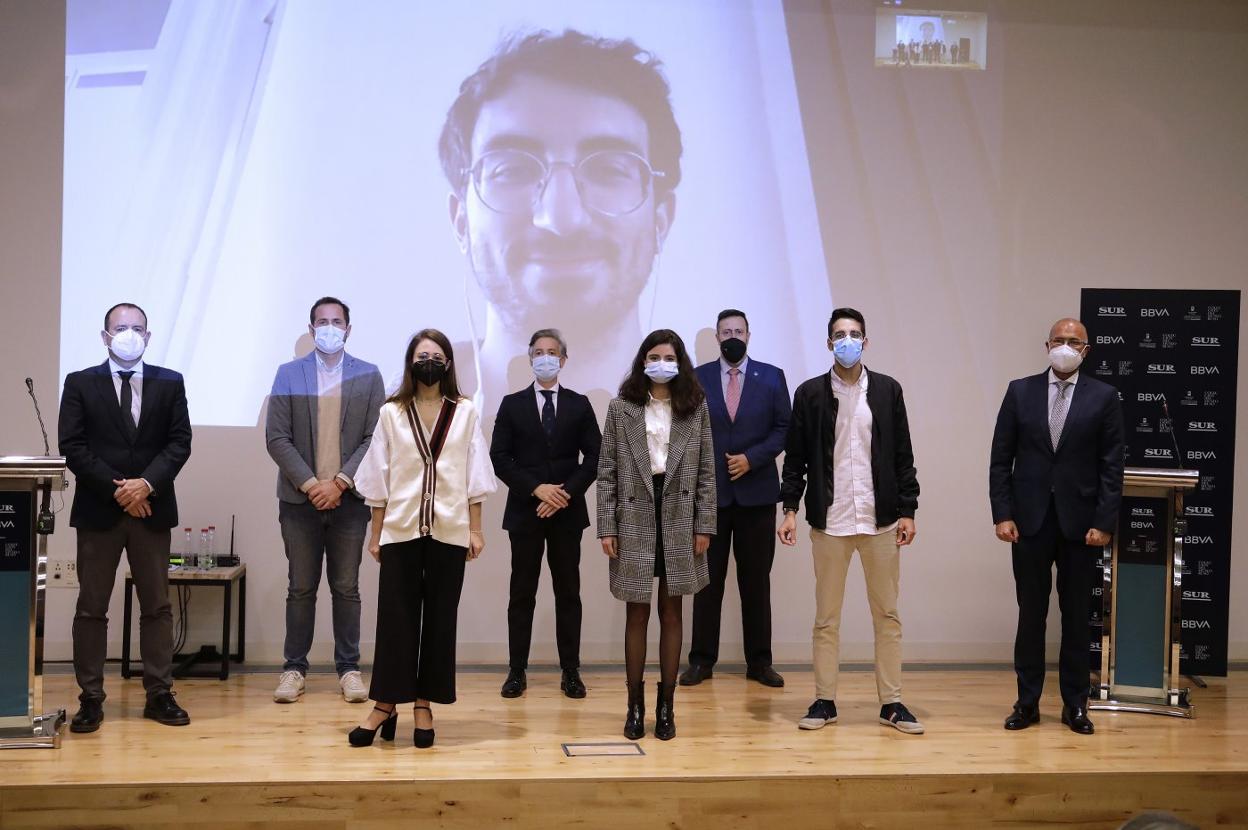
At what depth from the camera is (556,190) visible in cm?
584

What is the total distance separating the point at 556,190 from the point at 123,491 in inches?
105

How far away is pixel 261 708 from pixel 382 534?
1.24m

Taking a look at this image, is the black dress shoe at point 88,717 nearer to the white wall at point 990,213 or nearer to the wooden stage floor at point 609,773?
the wooden stage floor at point 609,773

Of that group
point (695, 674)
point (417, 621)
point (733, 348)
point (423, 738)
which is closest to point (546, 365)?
point (733, 348)

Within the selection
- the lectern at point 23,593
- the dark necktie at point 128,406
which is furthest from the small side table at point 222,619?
the dark necktie at point 128,406

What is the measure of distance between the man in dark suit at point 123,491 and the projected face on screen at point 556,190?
181 cm

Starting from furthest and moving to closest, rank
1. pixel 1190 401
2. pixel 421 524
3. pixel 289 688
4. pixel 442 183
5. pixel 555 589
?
pixel 1190 401, pixel 442 183, pixel 555 589, pixel 289 688, pixel 421 524

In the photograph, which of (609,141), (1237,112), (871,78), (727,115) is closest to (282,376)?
(609,141)

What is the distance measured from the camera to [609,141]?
5887 millimetres

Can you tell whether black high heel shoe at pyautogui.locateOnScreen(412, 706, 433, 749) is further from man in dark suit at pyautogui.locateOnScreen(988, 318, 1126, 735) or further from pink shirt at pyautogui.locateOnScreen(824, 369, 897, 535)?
man in dark suit at pyautogui.locateOnScreen(988, 318, 1126, 735)

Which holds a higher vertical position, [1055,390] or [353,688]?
[1055,390]

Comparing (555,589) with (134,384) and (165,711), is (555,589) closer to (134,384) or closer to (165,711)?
(165,711)

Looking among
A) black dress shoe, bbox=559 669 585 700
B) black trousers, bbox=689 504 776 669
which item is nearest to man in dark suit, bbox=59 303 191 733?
black dress shoe, bbox=559 669 585 700

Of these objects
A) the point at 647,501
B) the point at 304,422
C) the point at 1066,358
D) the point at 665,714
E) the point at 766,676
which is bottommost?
the point at 766,676
